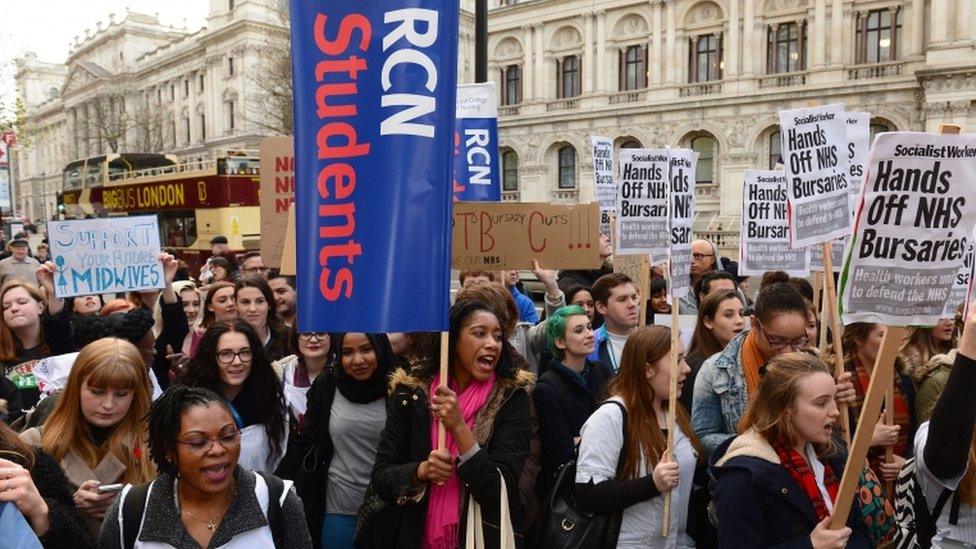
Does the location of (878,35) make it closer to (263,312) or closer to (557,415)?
(263,312)

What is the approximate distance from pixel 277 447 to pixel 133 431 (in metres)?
0.76

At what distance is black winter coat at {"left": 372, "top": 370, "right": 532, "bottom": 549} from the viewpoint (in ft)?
9.97

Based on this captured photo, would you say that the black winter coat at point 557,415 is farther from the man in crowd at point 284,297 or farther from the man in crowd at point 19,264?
the man in crowd at point 19,264

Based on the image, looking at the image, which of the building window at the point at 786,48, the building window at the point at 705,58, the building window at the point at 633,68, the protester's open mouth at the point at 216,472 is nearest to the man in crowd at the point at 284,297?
the protester's open mouth at the point at 216,472

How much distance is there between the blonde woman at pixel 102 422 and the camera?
9.89ft

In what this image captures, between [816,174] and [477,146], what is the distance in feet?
11.8

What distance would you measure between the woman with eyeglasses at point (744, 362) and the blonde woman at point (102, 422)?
2518 mm

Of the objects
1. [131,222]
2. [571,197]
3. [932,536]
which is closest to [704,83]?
[571,197]

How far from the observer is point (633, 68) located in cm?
3416

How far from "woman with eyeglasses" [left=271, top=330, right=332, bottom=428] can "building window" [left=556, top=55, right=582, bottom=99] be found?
109ft

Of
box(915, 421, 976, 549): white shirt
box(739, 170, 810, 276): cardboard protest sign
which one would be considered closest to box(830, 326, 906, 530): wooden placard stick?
box(915, 421, 976, 549): white shirt

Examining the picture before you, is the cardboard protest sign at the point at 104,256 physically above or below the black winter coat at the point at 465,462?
above

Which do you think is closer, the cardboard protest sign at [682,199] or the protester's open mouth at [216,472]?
the protester's open mouth at [216,472]

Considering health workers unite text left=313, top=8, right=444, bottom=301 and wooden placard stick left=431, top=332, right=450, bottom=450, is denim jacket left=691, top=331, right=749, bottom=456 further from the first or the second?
health workers unite text left=313, top=8, right=444, bottom=301
